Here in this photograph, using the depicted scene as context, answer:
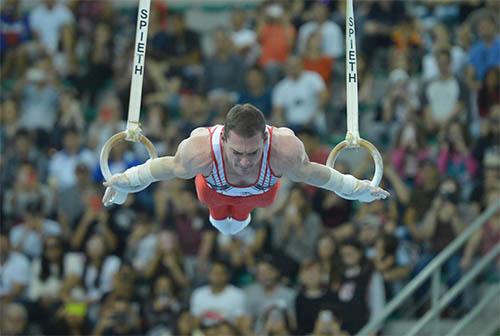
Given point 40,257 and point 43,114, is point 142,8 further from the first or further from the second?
point 43,114

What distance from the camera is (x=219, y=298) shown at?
10406 mm

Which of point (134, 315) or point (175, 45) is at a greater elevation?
point (175, 45)

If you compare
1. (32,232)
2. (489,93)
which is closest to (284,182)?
(489,93)

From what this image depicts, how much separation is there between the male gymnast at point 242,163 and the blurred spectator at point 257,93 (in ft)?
16.3

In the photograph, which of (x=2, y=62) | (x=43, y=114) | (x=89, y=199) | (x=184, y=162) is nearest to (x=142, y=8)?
(x=184, y=162)

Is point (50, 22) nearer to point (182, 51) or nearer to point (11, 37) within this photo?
point (11, 37)

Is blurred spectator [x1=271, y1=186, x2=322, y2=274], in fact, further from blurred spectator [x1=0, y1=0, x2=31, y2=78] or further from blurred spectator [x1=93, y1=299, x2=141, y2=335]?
blurred spectator [x1=0, y1=0, x2=31, y2=78]

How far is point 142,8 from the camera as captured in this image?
6.93 meters

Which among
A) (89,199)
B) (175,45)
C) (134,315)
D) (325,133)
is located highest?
(175,45)

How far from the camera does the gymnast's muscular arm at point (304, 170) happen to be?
6.77 meters

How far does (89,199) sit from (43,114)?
1.64 meters

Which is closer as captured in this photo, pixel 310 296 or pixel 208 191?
pixel 208 191

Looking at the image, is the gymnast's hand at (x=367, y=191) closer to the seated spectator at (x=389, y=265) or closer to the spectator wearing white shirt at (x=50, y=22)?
the seated spectator at (x=389, y=265)

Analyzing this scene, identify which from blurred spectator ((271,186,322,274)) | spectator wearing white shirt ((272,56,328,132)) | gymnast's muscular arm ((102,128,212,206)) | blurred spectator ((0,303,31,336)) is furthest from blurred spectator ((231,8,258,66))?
gymnast's muscular arm ((102,128,212,206))
